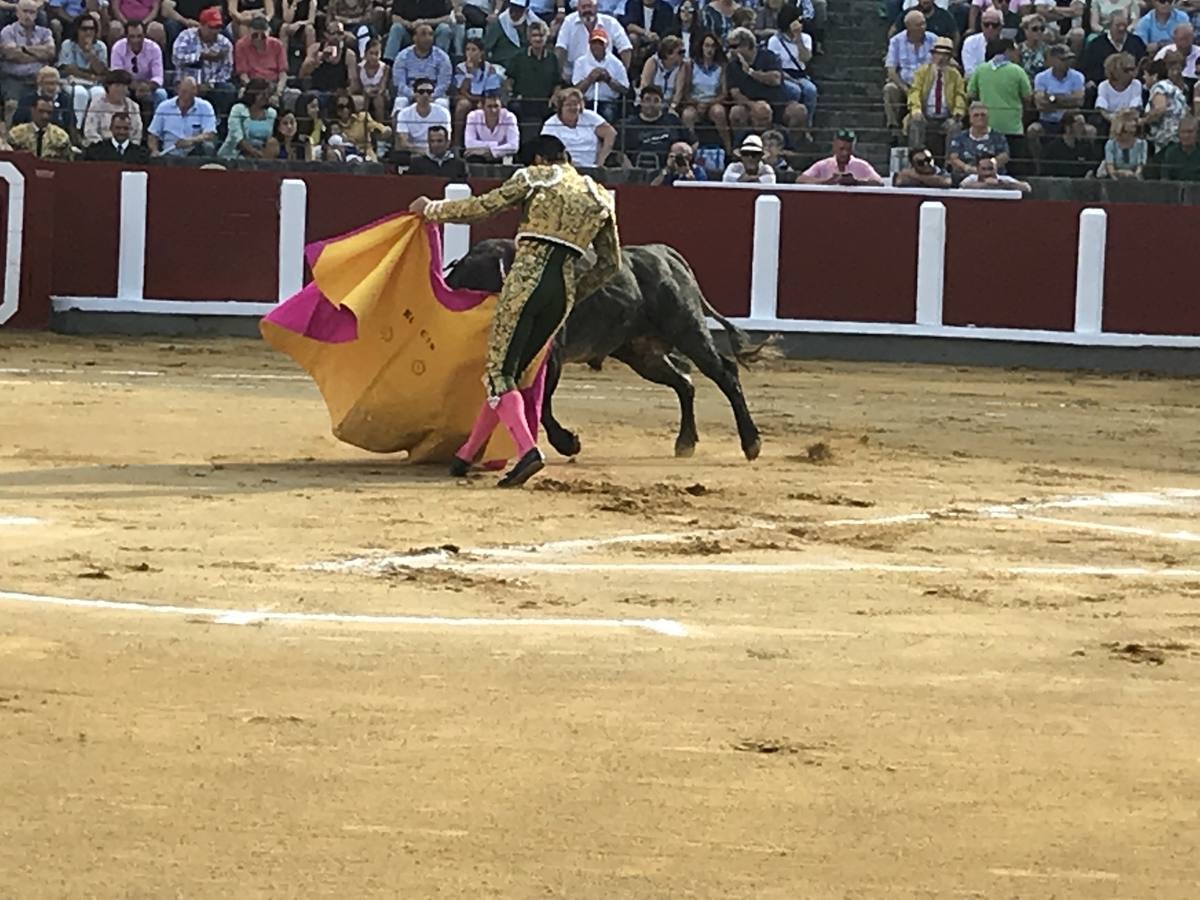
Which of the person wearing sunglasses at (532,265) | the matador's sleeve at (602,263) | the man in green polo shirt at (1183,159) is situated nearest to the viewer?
the person wearing sunglasses at (532,265)

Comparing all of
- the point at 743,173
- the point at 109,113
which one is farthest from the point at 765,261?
the point at 109,113

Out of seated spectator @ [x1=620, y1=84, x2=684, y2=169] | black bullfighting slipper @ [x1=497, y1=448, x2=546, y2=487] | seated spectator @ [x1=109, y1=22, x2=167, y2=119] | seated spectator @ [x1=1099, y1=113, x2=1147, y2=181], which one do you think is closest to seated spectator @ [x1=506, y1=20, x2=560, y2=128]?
seated spectator @ [x1=620, y1=84, x2=684, y2=169]

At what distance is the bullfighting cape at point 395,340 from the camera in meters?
8.64

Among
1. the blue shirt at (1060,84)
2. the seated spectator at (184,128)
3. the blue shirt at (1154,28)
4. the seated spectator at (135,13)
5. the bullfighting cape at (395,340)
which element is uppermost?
the blue shirt at (1154,28)

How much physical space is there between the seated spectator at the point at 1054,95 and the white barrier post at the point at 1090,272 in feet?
2.37

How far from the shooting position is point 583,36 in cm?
1593

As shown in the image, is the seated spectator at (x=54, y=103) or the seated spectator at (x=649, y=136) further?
the seated spectator at (x=649, y=136)

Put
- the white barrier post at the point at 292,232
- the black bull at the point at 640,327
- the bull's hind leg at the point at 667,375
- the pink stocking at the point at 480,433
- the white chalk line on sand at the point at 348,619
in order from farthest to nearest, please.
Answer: the white barrier post at the point at 292,232, the bull's hind leg at the point at 667,375, the black bull at the point at 640,327, the pink stocking at the point at 480,433, the white chalk line on sand at the point at 348,619

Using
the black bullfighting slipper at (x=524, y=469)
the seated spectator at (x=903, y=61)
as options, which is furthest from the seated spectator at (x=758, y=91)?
the black bullfighting slipper at (x=524, y=469)

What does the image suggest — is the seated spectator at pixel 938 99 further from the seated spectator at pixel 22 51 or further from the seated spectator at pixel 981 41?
the seated spectator at pixel 22 51

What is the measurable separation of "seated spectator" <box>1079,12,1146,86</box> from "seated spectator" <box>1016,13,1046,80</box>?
0.29 meters

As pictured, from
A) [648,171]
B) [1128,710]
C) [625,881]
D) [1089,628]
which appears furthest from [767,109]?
[625,881]

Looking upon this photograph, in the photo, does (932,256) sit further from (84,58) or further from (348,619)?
(348,619)

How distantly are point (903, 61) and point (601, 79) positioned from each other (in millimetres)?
2120
